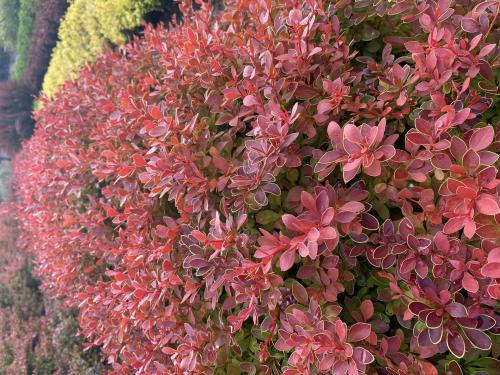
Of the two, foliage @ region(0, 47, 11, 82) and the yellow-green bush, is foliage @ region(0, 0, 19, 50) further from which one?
the yellow-green bush

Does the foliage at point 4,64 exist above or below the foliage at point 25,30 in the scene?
below

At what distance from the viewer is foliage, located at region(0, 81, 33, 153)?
8.56 meters

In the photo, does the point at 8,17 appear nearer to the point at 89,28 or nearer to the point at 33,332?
the point at 89,28

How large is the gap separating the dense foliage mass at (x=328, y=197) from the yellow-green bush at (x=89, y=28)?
366 cm

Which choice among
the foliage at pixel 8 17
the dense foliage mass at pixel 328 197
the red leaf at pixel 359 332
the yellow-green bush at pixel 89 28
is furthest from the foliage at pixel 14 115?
the red leaf at pixel 359 332

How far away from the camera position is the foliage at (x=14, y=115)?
8.56 meters

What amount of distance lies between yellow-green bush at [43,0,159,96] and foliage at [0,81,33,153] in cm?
108

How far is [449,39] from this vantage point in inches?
41.1

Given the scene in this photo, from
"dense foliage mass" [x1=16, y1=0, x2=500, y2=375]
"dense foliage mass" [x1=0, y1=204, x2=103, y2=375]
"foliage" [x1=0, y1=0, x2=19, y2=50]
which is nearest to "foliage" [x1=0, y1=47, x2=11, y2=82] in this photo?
"foliage" [x1=0, y1=0, x2=19, y2=50]

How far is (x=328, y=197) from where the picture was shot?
3.58ft

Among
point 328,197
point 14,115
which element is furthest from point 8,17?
point 328,197

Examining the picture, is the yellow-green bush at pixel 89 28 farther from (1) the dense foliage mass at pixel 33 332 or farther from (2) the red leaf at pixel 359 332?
(2) the red leaf at pixel 359 332

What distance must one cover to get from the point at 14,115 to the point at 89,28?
365cm

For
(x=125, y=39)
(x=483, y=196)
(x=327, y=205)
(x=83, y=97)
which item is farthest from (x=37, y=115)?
(x=483, y=196)
